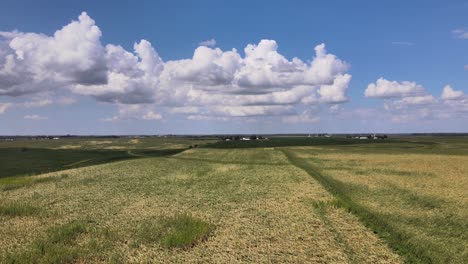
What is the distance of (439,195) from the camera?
35.1 m

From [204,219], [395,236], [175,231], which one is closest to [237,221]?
[204,219]

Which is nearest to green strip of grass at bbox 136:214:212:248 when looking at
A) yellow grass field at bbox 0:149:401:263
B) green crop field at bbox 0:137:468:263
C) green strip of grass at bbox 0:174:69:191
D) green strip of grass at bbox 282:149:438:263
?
green crop field at bbox 0:137:468:263

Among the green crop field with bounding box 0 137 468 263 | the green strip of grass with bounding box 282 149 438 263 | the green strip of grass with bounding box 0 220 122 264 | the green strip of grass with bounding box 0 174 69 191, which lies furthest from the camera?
the green strip of grass with bounding box 0 174 69 191

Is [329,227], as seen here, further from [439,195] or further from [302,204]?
[439,195]

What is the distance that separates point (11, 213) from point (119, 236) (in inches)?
480

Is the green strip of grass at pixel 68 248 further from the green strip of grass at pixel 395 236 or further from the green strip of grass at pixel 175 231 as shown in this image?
the green strip of grass at pixel 395 236

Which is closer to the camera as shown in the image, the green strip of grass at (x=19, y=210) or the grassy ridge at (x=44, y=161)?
the green strip of grass at (x=19, y=210)

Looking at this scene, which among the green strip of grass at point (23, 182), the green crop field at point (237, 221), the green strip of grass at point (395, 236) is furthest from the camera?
the green strip of grass at point (23, 182)

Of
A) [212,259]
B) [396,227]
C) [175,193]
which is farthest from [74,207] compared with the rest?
[396,227]

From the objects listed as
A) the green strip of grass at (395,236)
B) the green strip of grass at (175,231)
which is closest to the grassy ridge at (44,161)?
the green strip of grass at (175,231)

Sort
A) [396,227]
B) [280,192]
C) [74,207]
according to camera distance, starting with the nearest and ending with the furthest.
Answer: [396,227] < [74,207] < [280,192]

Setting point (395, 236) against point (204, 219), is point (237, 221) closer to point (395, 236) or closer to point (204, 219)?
point (204, 219)

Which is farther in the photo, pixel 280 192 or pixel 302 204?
Result: pixel 280 192

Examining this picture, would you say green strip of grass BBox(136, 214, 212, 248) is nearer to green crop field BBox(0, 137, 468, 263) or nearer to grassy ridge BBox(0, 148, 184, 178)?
green crop field BBox(0, 137, 468, 263)
